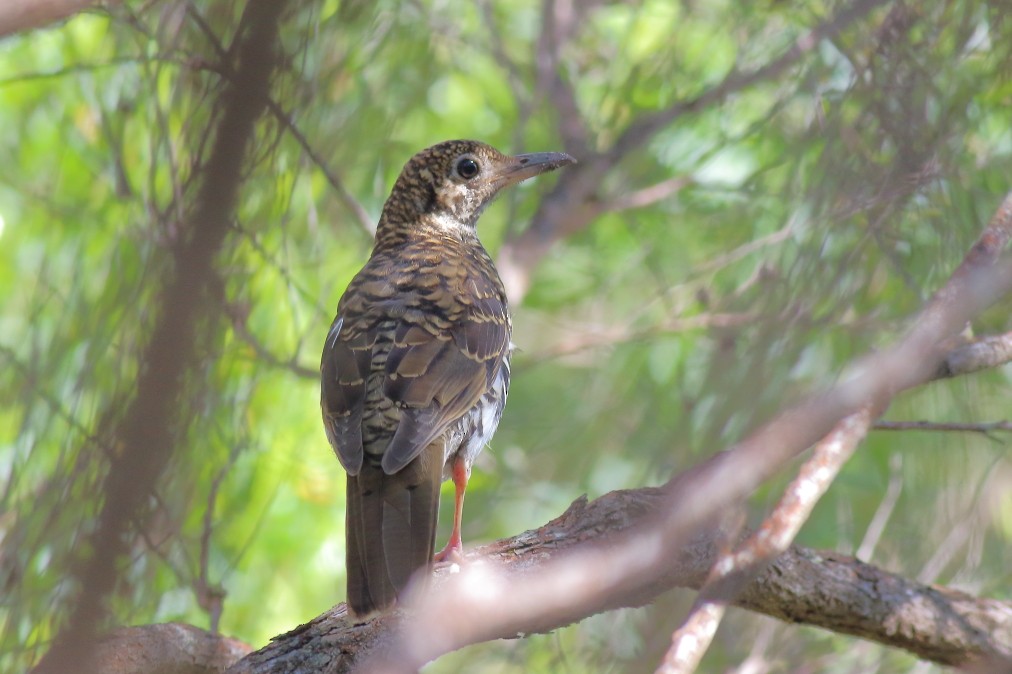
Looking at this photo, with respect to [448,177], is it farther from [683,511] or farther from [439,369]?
[683,511]

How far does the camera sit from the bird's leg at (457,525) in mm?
3670

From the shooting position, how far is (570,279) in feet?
24.6

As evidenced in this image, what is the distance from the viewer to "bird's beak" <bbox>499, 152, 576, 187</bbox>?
503cm

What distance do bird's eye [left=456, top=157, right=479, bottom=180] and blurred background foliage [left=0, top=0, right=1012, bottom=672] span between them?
57 cm

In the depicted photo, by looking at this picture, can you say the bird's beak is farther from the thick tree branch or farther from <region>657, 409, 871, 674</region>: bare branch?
<region>657, 409, 871, 674</region>: bare branch

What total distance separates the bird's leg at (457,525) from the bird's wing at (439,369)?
308 mm

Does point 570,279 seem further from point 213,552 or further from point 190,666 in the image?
point 190,666

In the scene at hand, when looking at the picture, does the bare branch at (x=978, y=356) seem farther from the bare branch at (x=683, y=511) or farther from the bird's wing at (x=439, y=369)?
the bird's wing at (x=439, y=369)

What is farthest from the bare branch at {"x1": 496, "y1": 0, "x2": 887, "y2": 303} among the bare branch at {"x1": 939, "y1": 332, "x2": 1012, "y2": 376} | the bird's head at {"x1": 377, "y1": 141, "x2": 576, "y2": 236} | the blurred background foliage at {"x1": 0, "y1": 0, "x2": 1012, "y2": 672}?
the bare branch at {"x1": 939, "y1": 332, "x2": 1012, "y2": 376}

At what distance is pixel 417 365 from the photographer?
389cm

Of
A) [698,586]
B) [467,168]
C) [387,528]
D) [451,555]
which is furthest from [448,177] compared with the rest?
[698,586]

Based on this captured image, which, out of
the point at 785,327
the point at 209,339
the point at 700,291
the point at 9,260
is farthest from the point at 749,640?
the point at 9,260

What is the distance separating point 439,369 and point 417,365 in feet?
0.26

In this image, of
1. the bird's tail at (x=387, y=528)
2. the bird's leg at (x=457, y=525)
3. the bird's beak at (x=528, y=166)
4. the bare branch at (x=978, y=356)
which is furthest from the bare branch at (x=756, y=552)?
the bird's beak at (x=528, y=166)
